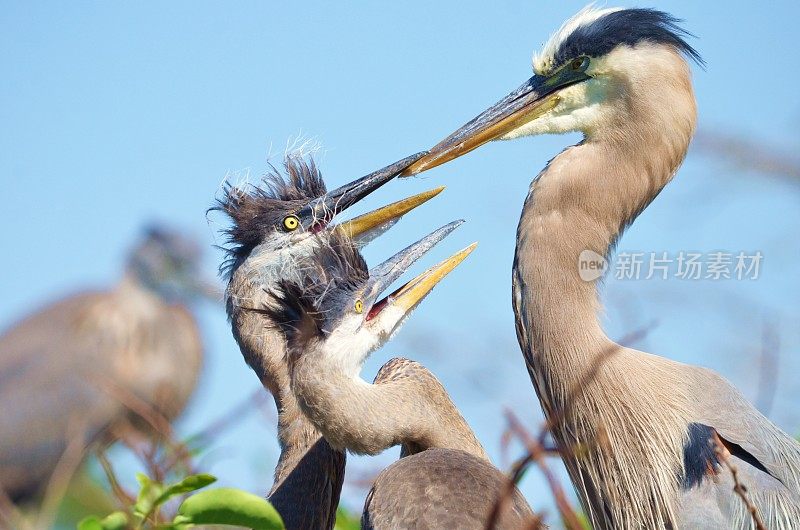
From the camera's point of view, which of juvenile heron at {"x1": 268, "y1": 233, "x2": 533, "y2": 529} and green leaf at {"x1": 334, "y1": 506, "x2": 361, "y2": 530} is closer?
juvenile heron at {"x1": 268, "y1": 233, "x2": 533, "y2": 529}

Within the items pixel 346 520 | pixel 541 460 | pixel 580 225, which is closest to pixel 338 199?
pixel 346 520

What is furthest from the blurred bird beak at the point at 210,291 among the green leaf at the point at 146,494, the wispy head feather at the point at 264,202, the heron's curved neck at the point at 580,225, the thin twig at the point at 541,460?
the thin twig at the point at 541,460

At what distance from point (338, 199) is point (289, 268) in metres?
0.46

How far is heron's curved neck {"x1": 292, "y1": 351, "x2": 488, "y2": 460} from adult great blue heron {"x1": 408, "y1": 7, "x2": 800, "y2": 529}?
0.40 m

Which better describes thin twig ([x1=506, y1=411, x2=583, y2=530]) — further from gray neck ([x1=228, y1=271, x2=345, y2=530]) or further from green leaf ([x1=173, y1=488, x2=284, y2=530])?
gray neck ([x1=228, y1=271, x2=345, y2=530])

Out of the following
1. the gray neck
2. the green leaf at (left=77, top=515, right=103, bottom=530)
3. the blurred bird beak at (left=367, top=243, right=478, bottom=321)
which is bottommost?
the gray neck

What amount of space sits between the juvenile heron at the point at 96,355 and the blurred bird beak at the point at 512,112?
4.27m

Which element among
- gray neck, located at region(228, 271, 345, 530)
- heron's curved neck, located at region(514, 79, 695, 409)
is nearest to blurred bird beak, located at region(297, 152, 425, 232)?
gray neck, located at region(228, 271, 345, 530)

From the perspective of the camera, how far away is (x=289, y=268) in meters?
4.70

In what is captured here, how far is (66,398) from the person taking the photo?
26.6ft

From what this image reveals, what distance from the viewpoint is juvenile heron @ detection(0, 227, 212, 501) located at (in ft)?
26.0

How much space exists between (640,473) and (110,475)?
2.02 metres

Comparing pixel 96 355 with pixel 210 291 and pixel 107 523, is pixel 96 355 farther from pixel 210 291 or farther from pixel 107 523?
pixel 107 523

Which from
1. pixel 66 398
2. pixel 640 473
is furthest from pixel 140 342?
pixel 640 473
